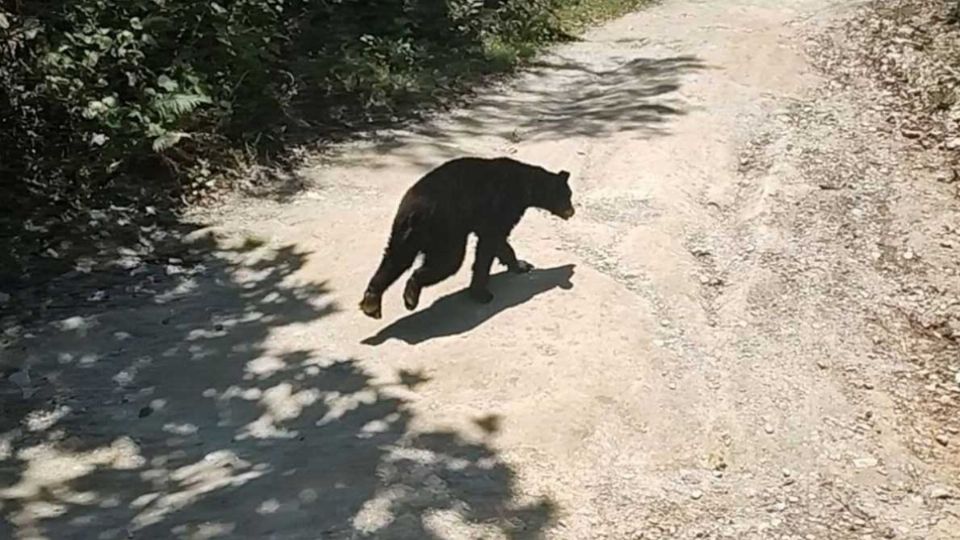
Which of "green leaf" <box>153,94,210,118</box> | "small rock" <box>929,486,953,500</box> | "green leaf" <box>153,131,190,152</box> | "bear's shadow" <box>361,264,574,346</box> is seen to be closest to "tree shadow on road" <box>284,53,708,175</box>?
"green leaf" <box>153,94,210,118</box>

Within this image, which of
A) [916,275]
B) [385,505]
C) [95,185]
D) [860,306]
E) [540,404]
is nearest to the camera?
[385,505]

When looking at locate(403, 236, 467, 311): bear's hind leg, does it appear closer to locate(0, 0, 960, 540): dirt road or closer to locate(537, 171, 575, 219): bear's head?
locate(0, 0, 960, 540): dirt road

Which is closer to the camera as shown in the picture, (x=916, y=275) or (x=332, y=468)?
(x=332, y=468)

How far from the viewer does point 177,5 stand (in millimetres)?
9180

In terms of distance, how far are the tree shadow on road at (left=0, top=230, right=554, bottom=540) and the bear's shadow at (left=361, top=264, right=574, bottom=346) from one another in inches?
16.2

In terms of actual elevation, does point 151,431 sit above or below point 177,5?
below

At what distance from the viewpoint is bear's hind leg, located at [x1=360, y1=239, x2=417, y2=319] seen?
5953mm

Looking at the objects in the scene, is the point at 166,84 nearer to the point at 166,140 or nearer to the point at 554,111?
the point at 166,140

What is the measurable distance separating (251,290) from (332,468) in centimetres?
260

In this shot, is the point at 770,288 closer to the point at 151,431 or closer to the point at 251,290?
the point at 251,290

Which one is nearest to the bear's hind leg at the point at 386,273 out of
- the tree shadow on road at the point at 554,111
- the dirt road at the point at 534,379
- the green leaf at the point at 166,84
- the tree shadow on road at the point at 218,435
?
the dirt road at the point at 534,379

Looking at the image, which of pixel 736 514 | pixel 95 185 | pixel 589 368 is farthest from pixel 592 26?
pixel 736 514

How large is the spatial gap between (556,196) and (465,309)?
3.12 feet

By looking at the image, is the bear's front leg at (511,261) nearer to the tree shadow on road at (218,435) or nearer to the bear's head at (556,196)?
the bear's head at (556,196)
